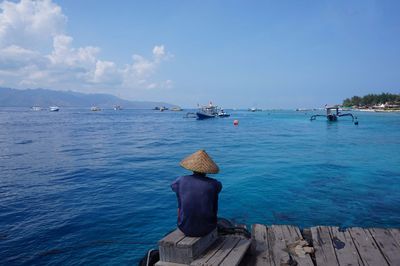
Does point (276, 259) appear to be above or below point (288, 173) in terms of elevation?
above

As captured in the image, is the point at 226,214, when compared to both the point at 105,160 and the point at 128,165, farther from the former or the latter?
the point at 105,160

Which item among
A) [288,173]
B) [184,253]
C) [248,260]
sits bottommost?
[288,173]

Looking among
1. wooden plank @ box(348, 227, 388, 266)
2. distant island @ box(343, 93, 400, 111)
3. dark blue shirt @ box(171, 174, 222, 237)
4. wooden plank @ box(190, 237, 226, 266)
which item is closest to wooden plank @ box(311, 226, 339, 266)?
wooden plank @ box(348, 227, 388, 266)

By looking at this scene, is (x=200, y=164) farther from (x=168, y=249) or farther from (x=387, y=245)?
(x=387, y=245)

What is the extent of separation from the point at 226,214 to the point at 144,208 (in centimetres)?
378

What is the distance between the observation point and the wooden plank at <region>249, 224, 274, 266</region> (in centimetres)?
636

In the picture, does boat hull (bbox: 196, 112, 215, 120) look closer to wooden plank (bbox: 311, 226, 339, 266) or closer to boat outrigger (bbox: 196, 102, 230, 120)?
boat outrigger (bbox: 196, 102, 230, 120)

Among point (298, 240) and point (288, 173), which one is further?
point (288, 173)

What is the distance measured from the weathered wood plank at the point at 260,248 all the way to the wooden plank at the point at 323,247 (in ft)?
3.27

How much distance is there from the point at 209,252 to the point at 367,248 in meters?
3.51

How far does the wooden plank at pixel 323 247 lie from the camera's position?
640 cm

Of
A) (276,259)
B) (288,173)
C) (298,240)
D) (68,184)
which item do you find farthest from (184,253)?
(288,173)

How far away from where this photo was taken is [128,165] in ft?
83.7

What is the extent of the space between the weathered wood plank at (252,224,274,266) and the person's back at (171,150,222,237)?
1.27 meters
